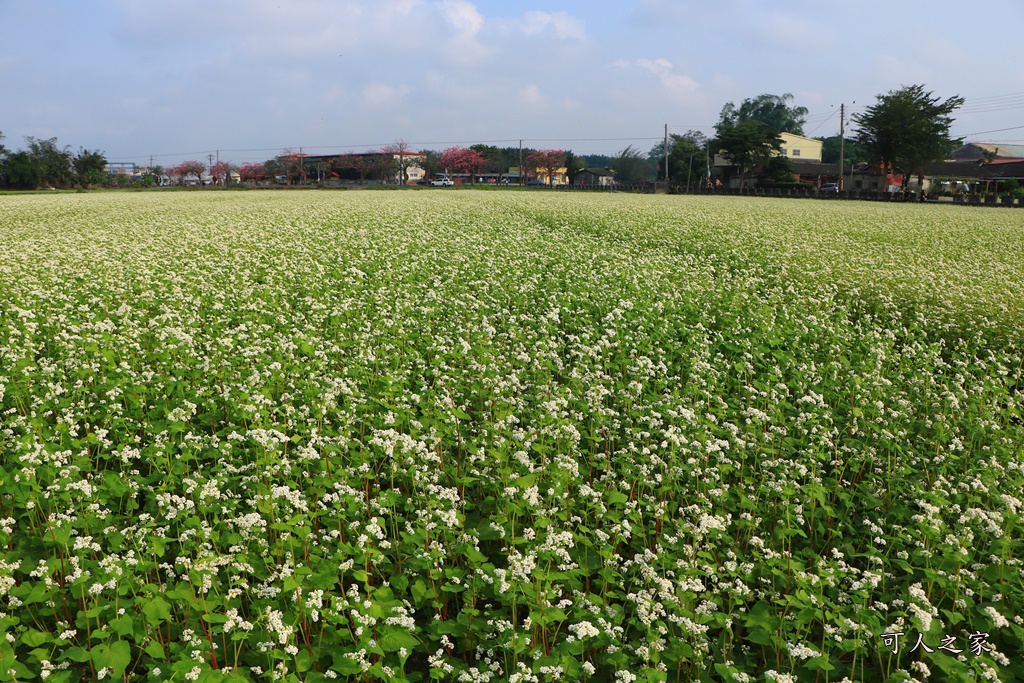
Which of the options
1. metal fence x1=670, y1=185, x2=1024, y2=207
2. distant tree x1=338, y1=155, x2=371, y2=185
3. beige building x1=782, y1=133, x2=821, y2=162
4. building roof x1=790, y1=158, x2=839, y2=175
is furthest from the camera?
beige building x1=782, y1=133, x2=821, y2=162

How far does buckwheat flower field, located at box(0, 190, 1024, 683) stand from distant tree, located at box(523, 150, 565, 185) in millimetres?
114438

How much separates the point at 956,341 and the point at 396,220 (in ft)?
65.7

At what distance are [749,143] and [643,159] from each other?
59.0 meters

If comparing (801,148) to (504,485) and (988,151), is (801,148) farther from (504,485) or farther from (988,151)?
(504,485)

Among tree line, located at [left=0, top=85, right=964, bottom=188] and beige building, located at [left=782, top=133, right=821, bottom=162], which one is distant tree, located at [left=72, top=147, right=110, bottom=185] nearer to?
tree line, located at [left=0, top=85, right=964, bottom=188]

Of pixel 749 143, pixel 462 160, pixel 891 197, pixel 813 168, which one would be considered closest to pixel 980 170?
pixel 813 168

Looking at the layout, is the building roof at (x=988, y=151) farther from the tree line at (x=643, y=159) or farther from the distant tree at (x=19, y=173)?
the distant tree at (x=19, y=173)

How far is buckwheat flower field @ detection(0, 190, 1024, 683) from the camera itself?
12.0 feet

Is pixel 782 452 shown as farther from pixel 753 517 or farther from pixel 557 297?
pixel 557 297

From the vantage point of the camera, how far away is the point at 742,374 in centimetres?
820

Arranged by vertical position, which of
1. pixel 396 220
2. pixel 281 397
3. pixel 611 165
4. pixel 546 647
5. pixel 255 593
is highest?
pixel 611 165

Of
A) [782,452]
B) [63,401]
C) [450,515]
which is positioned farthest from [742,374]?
[63,401]

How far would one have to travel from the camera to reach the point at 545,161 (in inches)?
4813

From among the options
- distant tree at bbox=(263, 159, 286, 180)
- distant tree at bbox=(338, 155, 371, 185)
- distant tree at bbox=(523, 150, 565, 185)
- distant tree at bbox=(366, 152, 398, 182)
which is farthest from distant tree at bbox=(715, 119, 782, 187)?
distant tree at bbox=(263, 159, 286, 180)
